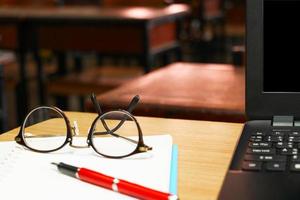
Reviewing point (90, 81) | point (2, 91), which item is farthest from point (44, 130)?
point (90, 81)

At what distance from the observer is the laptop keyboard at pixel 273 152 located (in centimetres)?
69

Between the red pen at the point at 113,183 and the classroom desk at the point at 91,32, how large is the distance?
266 cm

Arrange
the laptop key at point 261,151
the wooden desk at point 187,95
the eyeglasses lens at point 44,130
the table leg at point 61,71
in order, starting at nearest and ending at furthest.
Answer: the laptop key at point 261,151 → the eyeglasses lens at point 44,130 → the wooden desk at point 187,95 → the table leg at point 61,71

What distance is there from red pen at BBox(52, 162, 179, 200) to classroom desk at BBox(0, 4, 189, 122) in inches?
105

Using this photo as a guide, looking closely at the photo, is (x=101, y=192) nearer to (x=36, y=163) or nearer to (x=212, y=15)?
(x=36, y=163)

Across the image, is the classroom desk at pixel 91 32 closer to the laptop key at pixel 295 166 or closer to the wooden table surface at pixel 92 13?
the wooden table surface at pixel 92 13

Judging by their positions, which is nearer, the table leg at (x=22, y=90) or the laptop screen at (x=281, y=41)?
the laptop screen at (x=281, y=41)

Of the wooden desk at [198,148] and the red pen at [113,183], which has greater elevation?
the red pen at [113,183]

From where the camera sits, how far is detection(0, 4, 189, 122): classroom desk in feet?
11.5

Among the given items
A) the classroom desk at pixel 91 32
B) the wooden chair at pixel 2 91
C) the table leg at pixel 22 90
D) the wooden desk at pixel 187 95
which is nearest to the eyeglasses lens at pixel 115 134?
the wooden desk at pixel 187 95

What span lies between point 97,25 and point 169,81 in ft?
6.04

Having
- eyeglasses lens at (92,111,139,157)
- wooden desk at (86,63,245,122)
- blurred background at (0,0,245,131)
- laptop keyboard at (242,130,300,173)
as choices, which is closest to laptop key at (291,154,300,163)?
laptop keyboard at (242,130,300,173)

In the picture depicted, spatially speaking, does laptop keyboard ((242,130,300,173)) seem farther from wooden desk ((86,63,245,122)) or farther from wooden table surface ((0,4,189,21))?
wooden table surface ((0,4,189,21))

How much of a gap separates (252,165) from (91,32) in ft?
9.90
